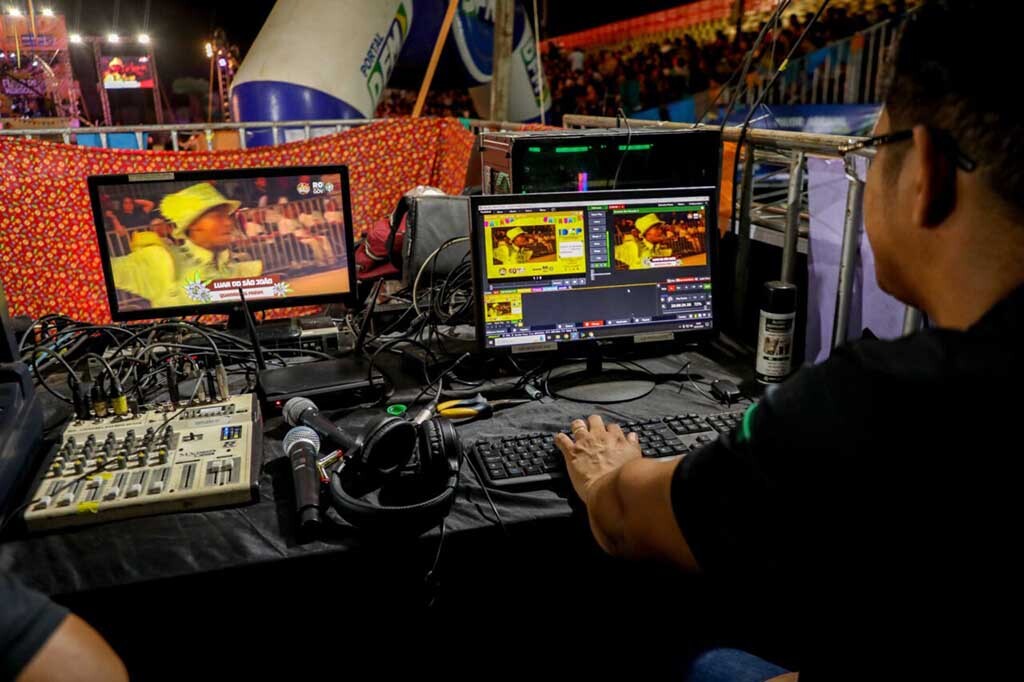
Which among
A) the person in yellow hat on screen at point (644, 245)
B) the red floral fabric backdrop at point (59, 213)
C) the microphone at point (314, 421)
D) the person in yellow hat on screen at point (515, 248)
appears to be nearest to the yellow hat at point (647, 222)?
the person in yellow hat on screen at point (644, 245)

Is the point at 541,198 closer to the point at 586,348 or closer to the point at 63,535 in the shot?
the point at 586,348

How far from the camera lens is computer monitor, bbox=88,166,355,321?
178 centimetres

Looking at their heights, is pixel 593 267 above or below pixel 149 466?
above

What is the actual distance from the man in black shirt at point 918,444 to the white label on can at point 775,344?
0.87 meters

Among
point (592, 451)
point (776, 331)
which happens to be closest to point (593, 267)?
point (776, 331)

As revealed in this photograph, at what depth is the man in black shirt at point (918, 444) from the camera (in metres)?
0.61

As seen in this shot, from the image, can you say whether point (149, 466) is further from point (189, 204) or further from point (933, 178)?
point (933, 178)

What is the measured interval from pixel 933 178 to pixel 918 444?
0.28 meters

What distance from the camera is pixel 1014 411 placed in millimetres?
587

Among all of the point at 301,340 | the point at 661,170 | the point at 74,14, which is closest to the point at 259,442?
the point at 301,340

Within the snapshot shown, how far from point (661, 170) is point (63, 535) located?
5.11 feet

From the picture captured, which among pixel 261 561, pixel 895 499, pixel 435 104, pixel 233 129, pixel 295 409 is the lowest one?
pixel 261 561

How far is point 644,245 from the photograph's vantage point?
5.67 feet

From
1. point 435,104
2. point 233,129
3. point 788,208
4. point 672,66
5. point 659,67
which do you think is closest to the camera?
point 788,208
